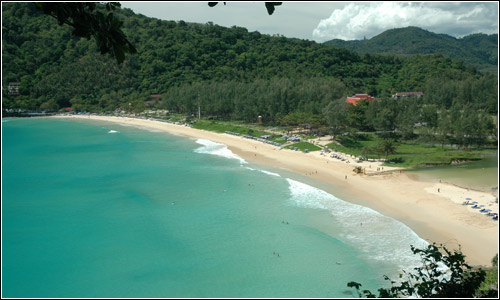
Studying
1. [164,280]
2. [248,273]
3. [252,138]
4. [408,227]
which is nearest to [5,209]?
[164,280]

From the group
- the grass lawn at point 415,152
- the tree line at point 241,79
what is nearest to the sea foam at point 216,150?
the tree line at point 241,79

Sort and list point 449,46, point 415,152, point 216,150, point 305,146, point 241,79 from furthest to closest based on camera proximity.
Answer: point 449,46 < point 241,79 < point 216,150 < point 305,146 < point 415,152

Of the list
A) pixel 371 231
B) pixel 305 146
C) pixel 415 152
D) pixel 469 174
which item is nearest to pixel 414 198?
pixel 371 231

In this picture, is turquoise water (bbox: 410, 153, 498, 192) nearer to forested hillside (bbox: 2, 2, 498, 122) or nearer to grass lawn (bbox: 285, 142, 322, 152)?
grass lawn (bbox: 285, 142, 322, 152)

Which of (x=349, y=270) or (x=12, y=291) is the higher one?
(x=349, y=270)

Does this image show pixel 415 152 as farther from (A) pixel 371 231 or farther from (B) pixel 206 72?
(B) pixel 206 72

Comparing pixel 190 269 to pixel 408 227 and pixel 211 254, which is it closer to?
pixel 211 254

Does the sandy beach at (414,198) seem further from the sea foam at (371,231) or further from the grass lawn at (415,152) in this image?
the grass lawn at (415,152)
